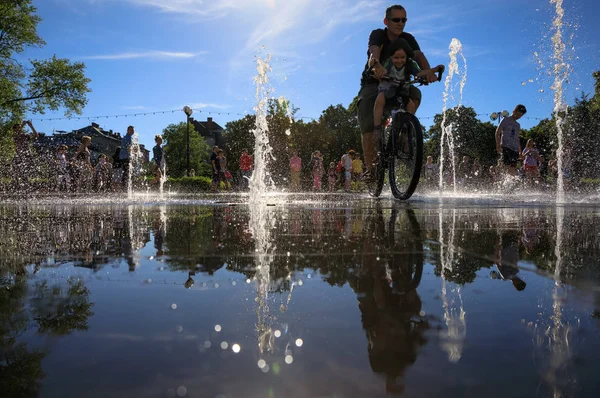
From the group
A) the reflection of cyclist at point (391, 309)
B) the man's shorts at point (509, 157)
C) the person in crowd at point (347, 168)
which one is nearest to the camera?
the reflection of cyclist at point (391, 309)

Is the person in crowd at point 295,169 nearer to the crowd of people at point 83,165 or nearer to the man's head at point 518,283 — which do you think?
the crowd of people at point 83,165

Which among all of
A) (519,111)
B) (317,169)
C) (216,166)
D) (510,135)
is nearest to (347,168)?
(317,169)

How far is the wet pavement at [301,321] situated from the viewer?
78cm

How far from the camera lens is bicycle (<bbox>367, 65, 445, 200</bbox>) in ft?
18.4

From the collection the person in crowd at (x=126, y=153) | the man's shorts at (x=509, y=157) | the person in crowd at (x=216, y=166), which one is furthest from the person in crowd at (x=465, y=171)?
the person in crowd at (x=126, y=153)

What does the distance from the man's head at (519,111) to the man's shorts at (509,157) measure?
0.76 m

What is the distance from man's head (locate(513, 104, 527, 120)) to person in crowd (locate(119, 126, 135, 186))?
1029cm

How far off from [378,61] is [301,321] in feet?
16.2

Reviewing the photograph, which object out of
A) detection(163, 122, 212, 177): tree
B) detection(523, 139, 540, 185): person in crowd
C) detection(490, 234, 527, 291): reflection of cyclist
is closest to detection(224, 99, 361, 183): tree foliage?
detection(523, 139, 540, 185): person in crowd

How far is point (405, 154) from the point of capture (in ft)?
19.6

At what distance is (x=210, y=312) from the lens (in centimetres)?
116

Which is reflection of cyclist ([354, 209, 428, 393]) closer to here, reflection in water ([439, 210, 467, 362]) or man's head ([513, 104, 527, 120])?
reflection in water ([439, 210, 467, 362])

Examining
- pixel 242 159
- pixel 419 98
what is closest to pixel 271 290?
pixel 419 98

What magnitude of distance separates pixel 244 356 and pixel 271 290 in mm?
517
